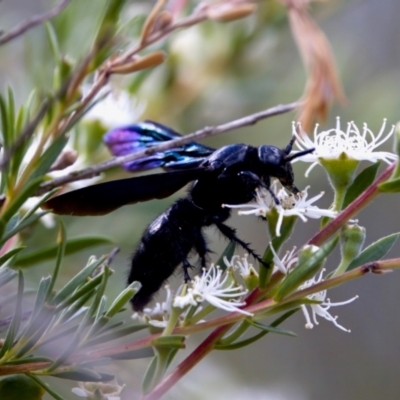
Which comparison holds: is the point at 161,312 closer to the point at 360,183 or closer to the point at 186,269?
the point at 186,269

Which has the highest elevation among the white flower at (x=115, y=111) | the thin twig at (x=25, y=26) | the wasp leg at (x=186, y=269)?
the thin twig at (x=25, y=26)

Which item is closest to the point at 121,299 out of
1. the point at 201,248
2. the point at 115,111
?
the point at 201,248

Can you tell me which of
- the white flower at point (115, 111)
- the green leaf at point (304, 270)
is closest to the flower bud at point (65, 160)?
the green leaf at point (304, 270)

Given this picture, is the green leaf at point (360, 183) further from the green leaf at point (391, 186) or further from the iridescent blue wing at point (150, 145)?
the iridescent blue wing at point (150, 145)

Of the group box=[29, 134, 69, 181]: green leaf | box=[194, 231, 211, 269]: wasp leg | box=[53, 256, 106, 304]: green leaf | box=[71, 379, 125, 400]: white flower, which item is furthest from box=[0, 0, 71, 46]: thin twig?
box=[194, 231, 211, 269]: wasp leg

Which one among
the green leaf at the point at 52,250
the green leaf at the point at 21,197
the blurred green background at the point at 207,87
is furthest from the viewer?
the blurred green background at the point at 207,87

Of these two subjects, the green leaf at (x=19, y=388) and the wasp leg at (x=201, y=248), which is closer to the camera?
the green leaf at (x=19, y=388)
